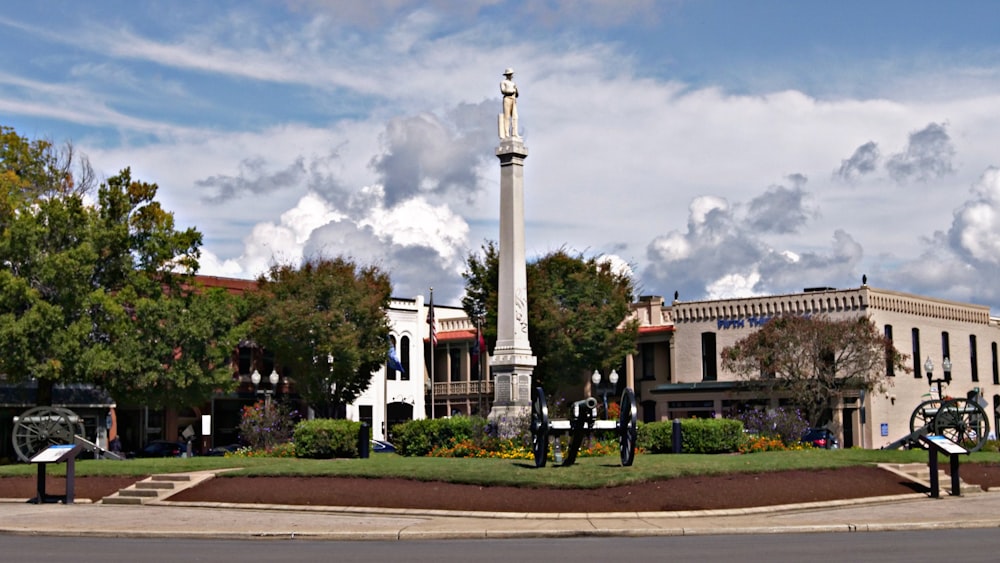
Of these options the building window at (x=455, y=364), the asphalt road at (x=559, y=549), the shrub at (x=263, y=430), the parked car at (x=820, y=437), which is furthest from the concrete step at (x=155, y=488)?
the building window at (x=455, y=364)

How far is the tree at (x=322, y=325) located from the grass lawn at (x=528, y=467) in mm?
23799

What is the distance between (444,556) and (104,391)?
41786mm

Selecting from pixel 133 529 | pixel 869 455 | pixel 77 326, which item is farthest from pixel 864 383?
pixel 133 529

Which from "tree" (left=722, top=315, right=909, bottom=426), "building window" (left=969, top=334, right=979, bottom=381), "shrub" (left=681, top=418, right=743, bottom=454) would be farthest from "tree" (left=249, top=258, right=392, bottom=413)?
"building window" (left=969, top=334, right=979, bottom=381)

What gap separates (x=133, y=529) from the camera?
22.4 meters

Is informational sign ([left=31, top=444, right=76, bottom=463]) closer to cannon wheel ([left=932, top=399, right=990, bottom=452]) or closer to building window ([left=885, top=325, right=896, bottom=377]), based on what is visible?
cannon wheel ([left=932, top=399, right=990, bottom=452])

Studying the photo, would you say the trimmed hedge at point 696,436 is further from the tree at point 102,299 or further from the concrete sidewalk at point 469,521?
the tree at point 102,299

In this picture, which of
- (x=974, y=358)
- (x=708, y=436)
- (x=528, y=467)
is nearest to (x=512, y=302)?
(x=708, y=436)

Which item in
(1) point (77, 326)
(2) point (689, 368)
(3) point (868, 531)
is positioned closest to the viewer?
(3) point (868, 531)

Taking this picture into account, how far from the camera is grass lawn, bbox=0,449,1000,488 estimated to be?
25.5 metres

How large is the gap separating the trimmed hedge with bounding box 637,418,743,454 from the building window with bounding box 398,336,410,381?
37226 mm

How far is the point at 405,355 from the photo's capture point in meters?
73.0

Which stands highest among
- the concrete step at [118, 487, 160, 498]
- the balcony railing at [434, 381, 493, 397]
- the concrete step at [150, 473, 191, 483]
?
the balcony railing at [434, 381, 493, 397]

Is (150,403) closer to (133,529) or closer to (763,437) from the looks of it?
(763,437)
